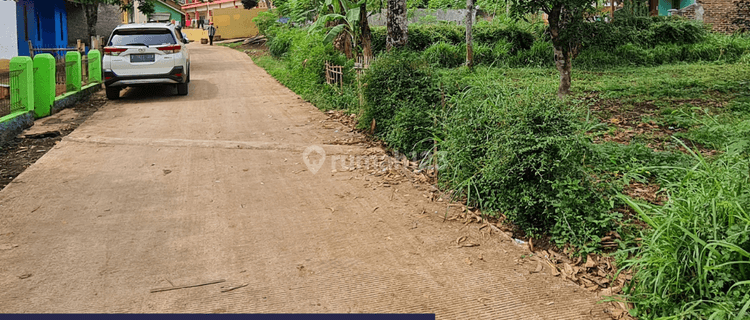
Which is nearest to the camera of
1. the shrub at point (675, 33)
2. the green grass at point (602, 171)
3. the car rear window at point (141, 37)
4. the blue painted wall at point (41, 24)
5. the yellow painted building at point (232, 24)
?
the green grass at point (602, 171)

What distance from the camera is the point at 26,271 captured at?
4.45m

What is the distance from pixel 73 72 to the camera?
A: 13.0 m

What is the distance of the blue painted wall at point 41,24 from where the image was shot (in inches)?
819

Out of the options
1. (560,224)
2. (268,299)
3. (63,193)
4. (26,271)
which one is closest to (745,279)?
(560,224)

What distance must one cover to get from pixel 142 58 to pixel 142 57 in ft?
0.07

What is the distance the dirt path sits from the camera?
4016mm

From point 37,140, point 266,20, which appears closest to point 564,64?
point 37,140

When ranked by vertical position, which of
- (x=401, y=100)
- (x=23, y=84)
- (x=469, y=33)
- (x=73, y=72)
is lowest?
(x=401, y=100)

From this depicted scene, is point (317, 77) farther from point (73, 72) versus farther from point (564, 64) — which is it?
point (564, 64)

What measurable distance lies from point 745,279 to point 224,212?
4254mm

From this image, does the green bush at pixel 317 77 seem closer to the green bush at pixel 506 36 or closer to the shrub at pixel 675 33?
the green bush at pixel 506 36

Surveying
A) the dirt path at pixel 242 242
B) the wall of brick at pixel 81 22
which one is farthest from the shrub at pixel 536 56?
the wall of brick at pixel 81 22

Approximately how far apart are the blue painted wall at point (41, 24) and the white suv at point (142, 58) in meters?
9.11

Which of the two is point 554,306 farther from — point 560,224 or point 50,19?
point 50,19
